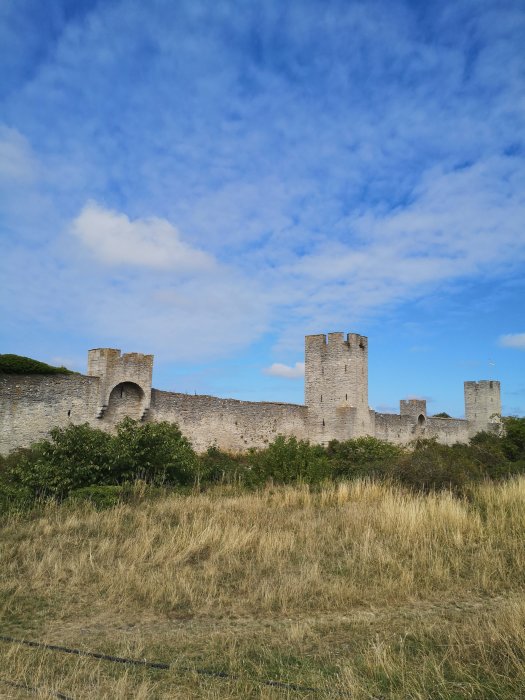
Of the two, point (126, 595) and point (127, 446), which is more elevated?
point (127, 446)

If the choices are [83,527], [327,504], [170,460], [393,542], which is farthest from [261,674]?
[170,460]

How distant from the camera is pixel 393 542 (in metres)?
7.03

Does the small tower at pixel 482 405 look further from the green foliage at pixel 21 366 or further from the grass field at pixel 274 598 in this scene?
the grass field at pixel 274 598

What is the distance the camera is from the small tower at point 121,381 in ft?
63.6

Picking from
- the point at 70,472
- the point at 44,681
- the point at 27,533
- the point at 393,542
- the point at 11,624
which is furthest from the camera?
the point at 70,472

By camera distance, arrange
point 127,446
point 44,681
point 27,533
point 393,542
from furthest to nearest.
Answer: point 127,446 → point 27,533 → point 393,542 → point 44,681

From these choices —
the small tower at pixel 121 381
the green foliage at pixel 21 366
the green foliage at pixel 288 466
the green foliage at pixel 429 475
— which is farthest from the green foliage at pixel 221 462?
the green foliage at pixel 21 366

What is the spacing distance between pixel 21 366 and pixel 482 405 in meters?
35.9

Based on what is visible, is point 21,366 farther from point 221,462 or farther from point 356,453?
point 356,453

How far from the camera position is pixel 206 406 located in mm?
23016

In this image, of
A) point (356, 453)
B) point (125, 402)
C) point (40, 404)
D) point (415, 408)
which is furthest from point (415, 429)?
point (40, 404)

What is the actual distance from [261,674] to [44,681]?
1.49 m

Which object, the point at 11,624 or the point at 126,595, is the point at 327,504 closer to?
the point at 126,595

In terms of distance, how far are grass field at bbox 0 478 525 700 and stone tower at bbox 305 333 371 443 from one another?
1658 centimetres
